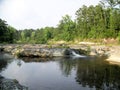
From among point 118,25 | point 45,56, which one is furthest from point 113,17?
point 45,56

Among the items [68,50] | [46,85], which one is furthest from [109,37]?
[46,85]

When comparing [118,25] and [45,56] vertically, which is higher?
[118,25]

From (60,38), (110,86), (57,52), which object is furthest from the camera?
(60,38)

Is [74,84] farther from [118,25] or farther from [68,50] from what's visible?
[118,25]

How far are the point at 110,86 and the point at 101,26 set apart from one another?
258 ft

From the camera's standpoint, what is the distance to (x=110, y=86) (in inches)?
924

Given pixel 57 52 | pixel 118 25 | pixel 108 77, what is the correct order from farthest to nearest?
pixel 118 25, pixel 57 52, pixel 108 77

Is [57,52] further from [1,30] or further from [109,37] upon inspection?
[1,30]

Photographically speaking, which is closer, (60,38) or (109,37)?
(109,37)

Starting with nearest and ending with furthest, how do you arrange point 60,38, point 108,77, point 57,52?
1. point 108,77
2. point 57,52
3. point 60,38

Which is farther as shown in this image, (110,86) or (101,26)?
(101,26)

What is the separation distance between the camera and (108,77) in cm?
2817

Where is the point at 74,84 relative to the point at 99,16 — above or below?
below

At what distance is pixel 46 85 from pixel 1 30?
92.0 metres
